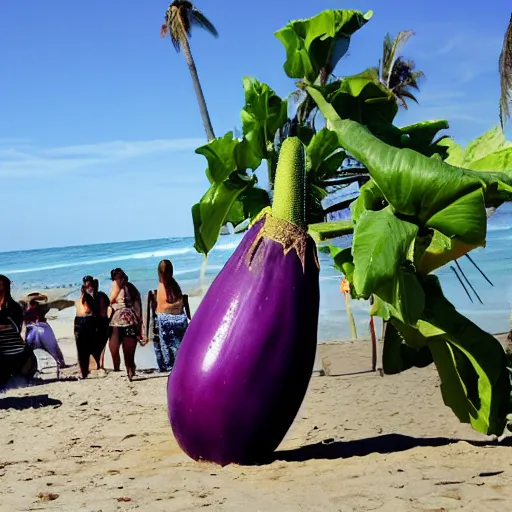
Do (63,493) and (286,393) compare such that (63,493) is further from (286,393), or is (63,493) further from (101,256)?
(101,256)

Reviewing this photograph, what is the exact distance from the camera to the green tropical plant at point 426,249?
100 inches

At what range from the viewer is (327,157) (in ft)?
11.1

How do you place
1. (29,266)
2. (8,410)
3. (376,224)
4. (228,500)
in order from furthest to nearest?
(29,266) < (8,410) < (228,500) < (376,224)

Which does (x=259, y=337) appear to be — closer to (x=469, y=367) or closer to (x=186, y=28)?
(x=469, y=367)

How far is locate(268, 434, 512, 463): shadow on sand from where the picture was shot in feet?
12.6

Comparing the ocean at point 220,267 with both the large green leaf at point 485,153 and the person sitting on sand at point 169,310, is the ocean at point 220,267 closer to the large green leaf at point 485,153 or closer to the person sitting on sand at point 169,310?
the person sitting on sand at point 169,310

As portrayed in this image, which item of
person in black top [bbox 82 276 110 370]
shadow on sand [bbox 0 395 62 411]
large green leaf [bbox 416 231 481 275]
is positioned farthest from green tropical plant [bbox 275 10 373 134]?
person in black top [bbox 82 276 110 370]

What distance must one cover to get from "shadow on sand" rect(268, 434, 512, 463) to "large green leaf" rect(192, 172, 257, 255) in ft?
3.50

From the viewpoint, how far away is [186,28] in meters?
26.6

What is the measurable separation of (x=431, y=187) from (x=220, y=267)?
32895mm

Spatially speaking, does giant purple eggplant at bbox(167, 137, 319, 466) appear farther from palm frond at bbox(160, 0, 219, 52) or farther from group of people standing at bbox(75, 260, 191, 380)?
palm frond at bbox(160, 0, 219, 52)

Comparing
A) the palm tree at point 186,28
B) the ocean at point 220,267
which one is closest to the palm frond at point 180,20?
the palm tree at point 186,28

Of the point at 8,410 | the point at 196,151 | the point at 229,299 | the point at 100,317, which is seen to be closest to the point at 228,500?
the point at 229,299

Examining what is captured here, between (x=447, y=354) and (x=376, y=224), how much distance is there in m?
0.93
